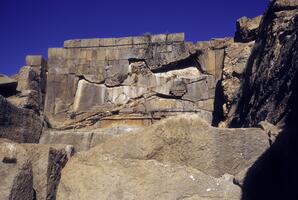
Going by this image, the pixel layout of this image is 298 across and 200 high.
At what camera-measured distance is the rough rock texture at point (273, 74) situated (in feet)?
10.5

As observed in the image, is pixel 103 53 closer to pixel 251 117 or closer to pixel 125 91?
pixel 125 91

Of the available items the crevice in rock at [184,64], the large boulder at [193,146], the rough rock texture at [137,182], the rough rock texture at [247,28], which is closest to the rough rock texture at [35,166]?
the rough rock texture at [137,182]

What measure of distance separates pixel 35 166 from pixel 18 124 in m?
0.84

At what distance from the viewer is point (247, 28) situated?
8.02 metres

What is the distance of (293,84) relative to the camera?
3.00 metres

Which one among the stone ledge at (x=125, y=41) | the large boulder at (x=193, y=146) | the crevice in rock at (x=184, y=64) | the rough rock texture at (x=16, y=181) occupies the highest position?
the stone ledge at (x=125, y=41)

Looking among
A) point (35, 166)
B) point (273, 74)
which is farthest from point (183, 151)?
point (273, 74)

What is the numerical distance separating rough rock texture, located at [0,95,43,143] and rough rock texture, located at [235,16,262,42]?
5301 millimetres

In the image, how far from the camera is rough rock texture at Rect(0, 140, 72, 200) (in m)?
2.60

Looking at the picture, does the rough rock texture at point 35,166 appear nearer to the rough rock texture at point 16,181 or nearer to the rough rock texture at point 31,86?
the rough rock texture at point 16,181

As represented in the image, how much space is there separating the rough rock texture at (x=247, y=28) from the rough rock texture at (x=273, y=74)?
2.70 meters

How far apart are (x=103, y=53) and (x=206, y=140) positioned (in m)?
7.42

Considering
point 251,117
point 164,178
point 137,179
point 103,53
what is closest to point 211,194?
point 164,178

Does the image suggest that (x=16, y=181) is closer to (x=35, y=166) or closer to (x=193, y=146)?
(x=35, y=166)
